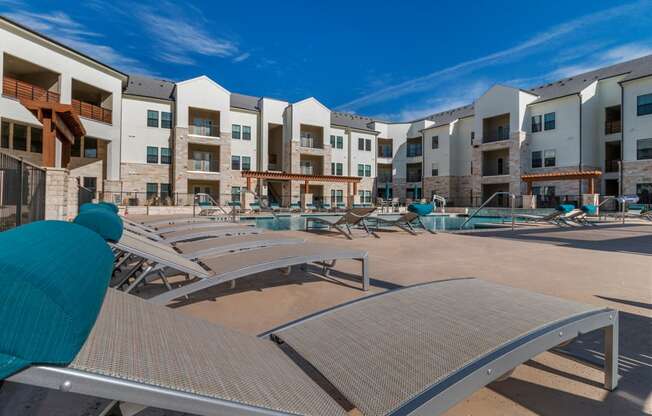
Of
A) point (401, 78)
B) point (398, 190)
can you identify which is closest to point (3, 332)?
point (398, 190)

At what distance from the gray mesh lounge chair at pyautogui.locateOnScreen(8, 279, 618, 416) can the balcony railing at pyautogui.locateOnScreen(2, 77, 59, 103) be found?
23.4 metres

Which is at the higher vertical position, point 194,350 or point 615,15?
point 615,15

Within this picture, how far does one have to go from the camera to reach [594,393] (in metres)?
2.02

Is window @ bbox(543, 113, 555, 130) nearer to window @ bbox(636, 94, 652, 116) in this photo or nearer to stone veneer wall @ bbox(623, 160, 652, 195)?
window @ bbox(636, 94, 652, 116)

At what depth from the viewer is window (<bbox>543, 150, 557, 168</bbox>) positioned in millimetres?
29234

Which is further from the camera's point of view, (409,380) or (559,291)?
(559,291)

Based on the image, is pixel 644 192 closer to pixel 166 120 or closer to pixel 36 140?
pixel 166 120

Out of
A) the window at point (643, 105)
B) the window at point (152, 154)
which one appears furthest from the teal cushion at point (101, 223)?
the window at point (643, 105)

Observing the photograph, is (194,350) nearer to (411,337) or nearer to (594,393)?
(411,337)

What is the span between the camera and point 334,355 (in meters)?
1.67

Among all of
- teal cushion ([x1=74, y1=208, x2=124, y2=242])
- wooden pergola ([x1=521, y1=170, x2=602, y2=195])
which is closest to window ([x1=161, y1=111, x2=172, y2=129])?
wooden pergola ([x1=521, y1=170, x2=602, y2=195])

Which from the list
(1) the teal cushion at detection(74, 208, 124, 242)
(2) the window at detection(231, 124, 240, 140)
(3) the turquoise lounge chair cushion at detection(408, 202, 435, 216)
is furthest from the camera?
(2) the window at detection(231, 124, 240, 140)

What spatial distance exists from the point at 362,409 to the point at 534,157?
1368 inches

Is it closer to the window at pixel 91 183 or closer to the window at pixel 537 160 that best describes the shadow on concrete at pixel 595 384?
the window at pixel 91 183
